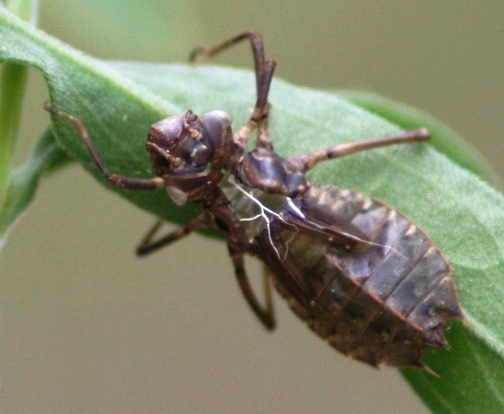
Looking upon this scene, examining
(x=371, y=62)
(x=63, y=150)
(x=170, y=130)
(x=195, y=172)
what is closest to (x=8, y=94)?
(x=63, y=150)

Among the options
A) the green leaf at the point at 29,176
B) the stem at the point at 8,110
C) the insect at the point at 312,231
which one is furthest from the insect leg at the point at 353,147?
the stem at the point at 8,110

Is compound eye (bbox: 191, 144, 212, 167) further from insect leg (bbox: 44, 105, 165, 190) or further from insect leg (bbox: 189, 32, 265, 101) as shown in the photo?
insect leg (bbox: 189, 32, 265, 101)

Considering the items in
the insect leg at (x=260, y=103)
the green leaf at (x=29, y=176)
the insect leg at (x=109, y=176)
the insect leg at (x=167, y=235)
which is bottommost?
the insect leg at (x=167, y=235)

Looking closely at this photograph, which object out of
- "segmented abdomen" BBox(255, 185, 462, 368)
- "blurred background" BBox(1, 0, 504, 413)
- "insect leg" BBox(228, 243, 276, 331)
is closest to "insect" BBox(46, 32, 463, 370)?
"segmented abdomen" BBox(255, 185, 462, 368)

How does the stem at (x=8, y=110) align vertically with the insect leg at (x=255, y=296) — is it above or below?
above

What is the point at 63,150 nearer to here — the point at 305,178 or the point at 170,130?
the point at 170,130

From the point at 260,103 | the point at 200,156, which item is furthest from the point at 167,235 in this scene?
the point at 260,103

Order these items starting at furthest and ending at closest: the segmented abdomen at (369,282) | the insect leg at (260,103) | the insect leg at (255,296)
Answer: the insect leg at (255,296) → the insect leg at (260,103) → the segmented abdomen at (369,282)

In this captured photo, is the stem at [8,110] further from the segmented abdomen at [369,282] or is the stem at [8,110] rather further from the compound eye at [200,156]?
the segmented abdomen at [369,282]
